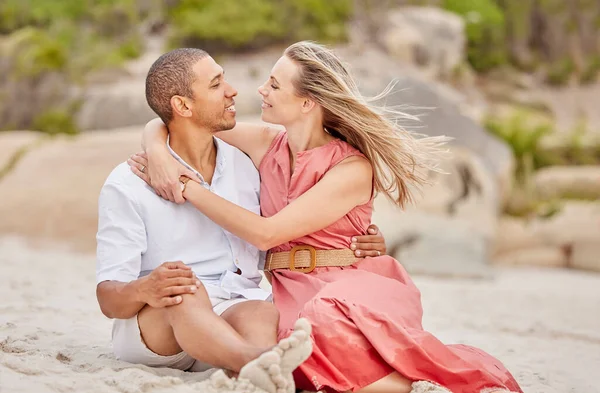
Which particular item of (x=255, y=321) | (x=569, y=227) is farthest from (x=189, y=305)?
(x=569, y=227)

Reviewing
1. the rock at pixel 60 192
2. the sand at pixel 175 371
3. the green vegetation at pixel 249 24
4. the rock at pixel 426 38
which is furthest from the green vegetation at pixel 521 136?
the rock at pixel 60 192

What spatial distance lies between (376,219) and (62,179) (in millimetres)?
2939

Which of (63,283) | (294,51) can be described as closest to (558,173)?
(63,283)

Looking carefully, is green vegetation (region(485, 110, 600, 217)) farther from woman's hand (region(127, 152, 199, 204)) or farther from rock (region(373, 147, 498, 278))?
woman's hand (region(127, 152, 199, 204))

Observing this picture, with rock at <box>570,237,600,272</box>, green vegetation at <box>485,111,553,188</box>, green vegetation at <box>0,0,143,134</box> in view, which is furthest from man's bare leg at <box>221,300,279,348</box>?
green vegetation at <box>485,111,553,188</box>

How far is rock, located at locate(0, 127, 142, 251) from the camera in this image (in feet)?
25.8

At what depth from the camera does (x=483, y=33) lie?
23281 mm

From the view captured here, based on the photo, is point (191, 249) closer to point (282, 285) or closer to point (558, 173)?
point (282, 285)

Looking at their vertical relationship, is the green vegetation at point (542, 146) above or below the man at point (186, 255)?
below

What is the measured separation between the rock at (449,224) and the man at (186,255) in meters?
4.72

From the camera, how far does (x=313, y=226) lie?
334 centimetres

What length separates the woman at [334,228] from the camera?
3.12 meters

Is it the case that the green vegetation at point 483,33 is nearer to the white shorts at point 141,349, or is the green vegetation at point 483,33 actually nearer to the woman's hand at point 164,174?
the woman's hand at point 164,174

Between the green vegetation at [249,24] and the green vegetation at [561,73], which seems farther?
the green vegetation at [561,73]
